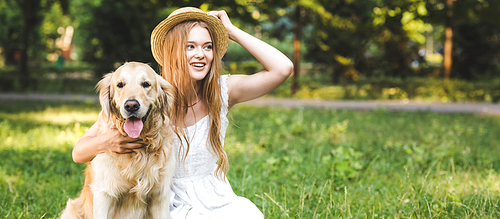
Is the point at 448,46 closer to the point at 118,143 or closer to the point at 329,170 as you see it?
the point at 329,170

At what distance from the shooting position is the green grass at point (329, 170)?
3332 mm

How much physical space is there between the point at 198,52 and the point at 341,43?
15.7 metres

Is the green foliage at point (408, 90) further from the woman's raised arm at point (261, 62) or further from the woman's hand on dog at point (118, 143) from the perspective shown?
the woman's hand on dog at point (118, 143)

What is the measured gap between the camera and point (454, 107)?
11.9 meters

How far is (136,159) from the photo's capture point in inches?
88.3

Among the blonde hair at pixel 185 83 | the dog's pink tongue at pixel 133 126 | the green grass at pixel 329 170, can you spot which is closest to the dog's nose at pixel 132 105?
the dog's pink tongue at pixel 133 126

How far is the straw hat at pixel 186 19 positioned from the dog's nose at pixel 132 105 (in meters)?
0.62

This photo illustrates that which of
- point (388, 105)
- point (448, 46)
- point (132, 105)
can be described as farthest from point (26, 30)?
point (448, 46)

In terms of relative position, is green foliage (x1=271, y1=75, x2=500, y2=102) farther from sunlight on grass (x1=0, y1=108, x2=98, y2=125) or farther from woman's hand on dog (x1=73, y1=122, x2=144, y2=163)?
woman's hand on dog (x1=73, y1=122, x2=144, y2=163)

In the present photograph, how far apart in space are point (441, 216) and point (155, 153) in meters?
2.39

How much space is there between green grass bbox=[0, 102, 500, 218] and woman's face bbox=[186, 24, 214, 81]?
72 cm

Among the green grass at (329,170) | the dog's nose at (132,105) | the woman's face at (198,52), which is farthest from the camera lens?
the green grass at (329,170)

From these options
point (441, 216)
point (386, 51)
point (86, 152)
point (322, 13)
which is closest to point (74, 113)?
point (86, 152)

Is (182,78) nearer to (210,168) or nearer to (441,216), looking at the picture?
(210,168)
